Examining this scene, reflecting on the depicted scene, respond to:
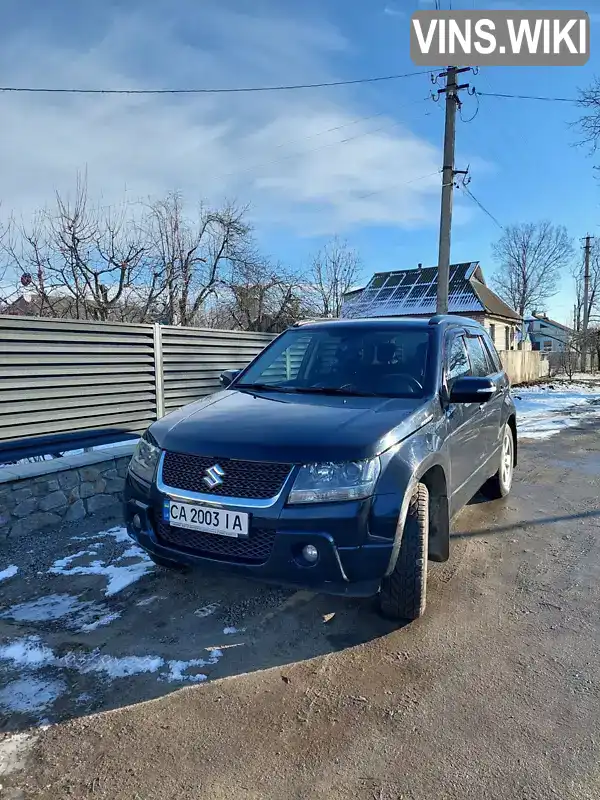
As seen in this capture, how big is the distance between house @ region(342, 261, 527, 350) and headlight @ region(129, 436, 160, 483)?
24.5 meters

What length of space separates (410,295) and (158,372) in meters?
24.9

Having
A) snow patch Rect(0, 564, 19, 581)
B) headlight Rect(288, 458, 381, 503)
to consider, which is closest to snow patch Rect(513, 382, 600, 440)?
headlight Rect(288, 458, 381, 503)

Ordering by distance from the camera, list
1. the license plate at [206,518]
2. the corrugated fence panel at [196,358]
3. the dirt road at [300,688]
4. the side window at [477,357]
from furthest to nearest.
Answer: the corrugated fence panel at [196,358] < the side window at [477,357] < the license plate at [206,518] < the dirt road at [300,688]

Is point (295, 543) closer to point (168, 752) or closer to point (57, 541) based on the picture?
point (168, 752)

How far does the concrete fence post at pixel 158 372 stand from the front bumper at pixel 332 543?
3.52 m

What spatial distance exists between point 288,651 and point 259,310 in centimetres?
1517

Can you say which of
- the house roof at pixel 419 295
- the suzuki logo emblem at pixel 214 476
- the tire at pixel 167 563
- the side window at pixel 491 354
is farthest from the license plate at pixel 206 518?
the house roof at pixel 419 295

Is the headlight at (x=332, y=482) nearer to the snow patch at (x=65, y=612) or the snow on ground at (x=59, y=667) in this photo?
the snow on ground at (x=59, y=667)

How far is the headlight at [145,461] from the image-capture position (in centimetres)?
283

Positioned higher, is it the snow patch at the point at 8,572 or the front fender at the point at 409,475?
the front fender at the point at 409,475

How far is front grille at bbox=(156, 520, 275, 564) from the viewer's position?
2.45 m

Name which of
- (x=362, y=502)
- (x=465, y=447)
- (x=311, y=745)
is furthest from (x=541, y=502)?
(x=311, y=745)

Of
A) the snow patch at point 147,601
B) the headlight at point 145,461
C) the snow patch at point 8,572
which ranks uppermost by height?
the headlight at point 145,461

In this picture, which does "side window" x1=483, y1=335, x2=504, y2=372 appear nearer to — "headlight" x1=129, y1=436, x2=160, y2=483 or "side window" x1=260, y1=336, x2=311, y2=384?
"side window" x1=260, y1=336, x2=311, y2=384
